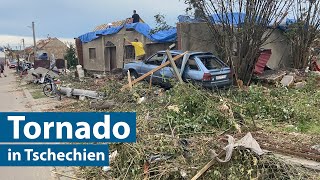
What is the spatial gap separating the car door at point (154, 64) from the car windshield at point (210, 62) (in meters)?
1.58

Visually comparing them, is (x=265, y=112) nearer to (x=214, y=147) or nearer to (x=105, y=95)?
(x=214, y=147)

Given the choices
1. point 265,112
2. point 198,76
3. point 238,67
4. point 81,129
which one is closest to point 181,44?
point 238,67

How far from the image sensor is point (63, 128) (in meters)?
5.27

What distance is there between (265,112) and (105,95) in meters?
5.47

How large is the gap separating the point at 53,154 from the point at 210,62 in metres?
8.16

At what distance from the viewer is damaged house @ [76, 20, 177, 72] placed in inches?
698

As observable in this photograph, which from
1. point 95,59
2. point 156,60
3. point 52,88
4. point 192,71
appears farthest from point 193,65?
point 95,59

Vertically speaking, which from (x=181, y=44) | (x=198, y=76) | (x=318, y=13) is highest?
(x=318, y=13)

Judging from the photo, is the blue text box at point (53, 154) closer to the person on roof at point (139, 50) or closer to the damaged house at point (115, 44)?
the damaged house at point (115, 44)

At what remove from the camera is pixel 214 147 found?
5.34 m

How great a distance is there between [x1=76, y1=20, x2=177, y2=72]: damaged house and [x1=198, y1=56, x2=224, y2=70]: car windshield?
166 inches

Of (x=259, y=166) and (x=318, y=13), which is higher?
(x=318, y=13)

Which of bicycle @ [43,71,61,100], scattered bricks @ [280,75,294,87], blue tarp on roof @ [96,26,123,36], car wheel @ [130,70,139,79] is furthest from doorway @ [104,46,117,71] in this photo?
scattered bricks @ [280,75,294,87]

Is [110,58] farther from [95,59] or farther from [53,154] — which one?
[53,154]
